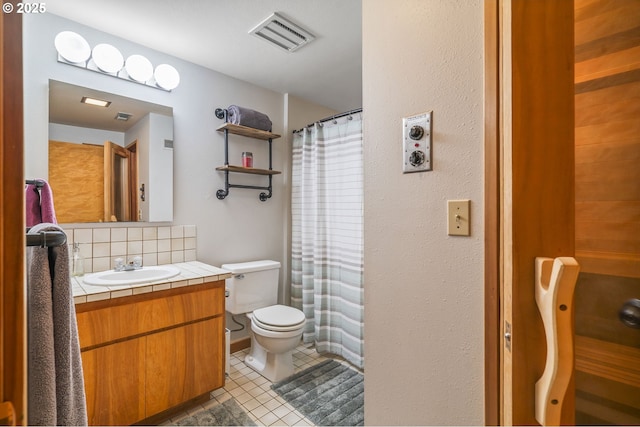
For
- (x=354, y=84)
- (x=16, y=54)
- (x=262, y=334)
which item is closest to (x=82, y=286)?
(x=262, y=334)

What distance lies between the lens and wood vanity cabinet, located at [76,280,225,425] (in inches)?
52.4

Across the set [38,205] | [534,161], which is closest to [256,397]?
Result: [38,205]

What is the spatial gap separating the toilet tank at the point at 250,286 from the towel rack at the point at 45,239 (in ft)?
5.26

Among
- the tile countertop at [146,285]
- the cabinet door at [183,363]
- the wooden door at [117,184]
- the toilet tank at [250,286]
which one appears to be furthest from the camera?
the toilet tank at [250,286]

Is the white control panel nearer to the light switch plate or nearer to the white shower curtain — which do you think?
the light switch plate

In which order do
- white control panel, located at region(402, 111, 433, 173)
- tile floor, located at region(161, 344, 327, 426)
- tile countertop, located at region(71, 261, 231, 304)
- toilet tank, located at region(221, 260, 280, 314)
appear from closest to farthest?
white control panel, located at region(402, 111, 433, 173) → tile countertop, located at region(71, 261, 231, 304) → tile floor, located at region(161, 344, 327, 426) → toilet tank, located at region(221, 260, 280, 314)

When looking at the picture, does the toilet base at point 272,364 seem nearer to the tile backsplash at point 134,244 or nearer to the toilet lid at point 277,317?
the toilet lid at point 277,317

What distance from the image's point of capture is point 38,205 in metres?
0.78

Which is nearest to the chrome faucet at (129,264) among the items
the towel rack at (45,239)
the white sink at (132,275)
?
the white sink at (132,275)

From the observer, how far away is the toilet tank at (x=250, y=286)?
2172 millimetres

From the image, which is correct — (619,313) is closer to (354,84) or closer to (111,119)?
(354,84)

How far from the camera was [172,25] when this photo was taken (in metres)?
1.71

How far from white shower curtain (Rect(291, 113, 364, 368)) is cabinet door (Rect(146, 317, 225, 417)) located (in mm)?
929

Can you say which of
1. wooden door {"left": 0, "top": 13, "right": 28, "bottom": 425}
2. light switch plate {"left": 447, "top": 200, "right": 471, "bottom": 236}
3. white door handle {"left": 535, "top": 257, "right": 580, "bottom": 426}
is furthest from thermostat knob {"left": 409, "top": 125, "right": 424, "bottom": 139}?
wooden door {"left": 0, "top": 13, "right": 28, "bottom": 425}
